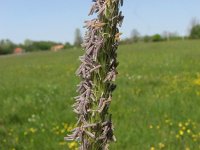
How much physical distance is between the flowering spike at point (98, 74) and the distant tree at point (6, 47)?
105169 mm

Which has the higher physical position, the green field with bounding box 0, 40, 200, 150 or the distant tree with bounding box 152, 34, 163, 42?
the green field with bounding box 0, 40, 200, 150

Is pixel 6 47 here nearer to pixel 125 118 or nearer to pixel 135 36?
pixel 135 36

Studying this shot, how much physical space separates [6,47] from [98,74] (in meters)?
109

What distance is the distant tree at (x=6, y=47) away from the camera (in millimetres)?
105000

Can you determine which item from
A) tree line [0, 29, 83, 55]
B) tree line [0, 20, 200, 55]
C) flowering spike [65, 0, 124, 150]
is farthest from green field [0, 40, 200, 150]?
tree line [0, 29, 83, 55]

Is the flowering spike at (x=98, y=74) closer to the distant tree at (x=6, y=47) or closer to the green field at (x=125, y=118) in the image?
the green field at (x=125, y=118)

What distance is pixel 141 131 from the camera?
827cm

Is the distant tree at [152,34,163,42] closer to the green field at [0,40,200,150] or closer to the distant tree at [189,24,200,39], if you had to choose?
the distant tree at [189,24,200,39]

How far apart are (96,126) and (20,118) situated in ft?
29.0

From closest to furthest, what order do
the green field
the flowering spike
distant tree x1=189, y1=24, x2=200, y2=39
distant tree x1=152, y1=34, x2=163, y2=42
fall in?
the flowering spike
the green field
distant tree x1=152, y1=34, x2=163, y2=42
distant tree x1=189, y1=24, x2=200, y2=39

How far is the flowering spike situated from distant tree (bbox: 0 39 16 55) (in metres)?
105

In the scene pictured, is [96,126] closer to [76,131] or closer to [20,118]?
[76,131]

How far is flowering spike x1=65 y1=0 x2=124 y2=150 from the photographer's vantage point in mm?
1372

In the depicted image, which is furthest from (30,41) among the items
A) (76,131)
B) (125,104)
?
(76,131)
